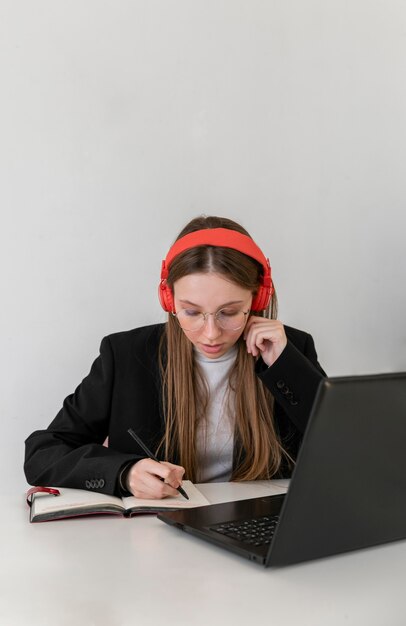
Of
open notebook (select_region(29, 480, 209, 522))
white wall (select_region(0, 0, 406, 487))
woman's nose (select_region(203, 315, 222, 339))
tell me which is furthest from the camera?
white wall (select_region(0, 0, 406, 487))

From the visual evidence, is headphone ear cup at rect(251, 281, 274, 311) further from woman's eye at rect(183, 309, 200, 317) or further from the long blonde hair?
woman's eye at rect(183, 309, 200, 317)

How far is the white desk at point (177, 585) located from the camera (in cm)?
93

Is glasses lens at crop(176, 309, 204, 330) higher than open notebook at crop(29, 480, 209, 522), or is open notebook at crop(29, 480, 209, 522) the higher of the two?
glasses lens at crop(176, 309, 204, 330)

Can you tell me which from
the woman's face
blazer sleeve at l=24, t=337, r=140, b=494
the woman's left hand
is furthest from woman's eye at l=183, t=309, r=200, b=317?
blazer sleeve at l=24, t=337, r=140, b=494

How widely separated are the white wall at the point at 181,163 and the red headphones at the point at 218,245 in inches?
20.5

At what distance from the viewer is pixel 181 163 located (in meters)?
2.41

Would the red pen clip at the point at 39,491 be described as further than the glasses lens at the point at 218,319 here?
No

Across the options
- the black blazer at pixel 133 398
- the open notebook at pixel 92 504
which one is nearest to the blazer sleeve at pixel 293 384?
the black blazer at pixel 133 398

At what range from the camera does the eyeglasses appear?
179 centimetres

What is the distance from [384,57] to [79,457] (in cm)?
186

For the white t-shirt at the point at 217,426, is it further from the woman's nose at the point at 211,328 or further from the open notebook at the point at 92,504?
the open notebook at the point at 92,504

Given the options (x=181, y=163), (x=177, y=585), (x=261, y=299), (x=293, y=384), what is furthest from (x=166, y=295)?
(x=177, y=585)

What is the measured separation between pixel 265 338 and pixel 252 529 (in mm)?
769

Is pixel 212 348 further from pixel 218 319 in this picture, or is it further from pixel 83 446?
pixel 83 446
